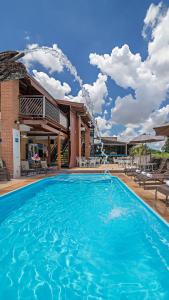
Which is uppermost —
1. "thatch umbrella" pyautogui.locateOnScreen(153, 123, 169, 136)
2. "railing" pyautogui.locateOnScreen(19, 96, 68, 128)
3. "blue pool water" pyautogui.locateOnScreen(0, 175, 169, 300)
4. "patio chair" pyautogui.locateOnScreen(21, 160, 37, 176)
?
"railing" pyautogui.locateOnScreen(19, 96, 68, 128)

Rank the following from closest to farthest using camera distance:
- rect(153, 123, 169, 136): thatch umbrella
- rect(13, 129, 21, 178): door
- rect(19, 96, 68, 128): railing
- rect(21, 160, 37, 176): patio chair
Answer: rect(153, 123, 169, 136): thatch umbrella, rect(13, 129, 21, 178): door, rect(19, 96, 68, 128): railing, rect(21, 160, 37, 176): patio chair

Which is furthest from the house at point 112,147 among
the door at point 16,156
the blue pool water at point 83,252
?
the blue pool water at point 83,252

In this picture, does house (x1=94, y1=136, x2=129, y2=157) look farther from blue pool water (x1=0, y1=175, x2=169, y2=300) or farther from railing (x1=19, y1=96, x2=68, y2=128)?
blue pool water (x1=0, y1=175, x2=169, y2=300)

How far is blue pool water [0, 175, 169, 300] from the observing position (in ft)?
8.87

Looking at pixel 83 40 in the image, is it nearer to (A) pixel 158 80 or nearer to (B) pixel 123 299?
(A) pixel 158 80

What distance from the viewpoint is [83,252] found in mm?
3697

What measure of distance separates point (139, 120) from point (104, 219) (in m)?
29.8

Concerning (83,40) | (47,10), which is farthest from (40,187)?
(83,40)

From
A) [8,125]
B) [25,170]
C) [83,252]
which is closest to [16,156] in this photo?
[25,170]

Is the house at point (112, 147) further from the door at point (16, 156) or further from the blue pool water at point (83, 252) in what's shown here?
the blue pool water at point (83, 252)

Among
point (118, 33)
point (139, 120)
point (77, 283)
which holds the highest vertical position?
point (118, 33)

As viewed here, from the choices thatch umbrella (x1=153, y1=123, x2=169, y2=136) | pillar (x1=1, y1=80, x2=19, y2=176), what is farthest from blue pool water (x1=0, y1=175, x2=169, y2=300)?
pillar (x1=1, y1=80, x2=19, y2=176)

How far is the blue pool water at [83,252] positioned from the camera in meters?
2.71

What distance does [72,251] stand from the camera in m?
3.74
